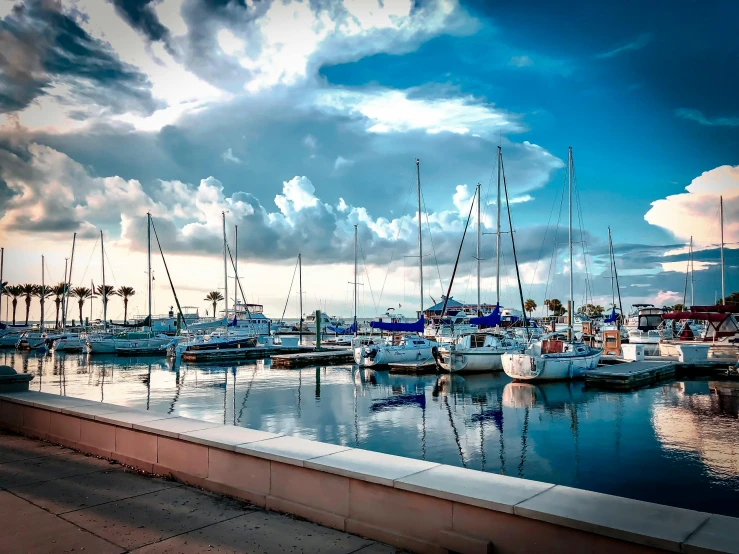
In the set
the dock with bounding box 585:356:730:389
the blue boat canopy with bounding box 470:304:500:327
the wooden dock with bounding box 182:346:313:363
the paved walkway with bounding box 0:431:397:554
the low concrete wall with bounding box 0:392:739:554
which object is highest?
the blue boat canopy with bounding box 470:304:500:327

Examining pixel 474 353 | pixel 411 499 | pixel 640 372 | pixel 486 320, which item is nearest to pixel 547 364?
pixel 640 372

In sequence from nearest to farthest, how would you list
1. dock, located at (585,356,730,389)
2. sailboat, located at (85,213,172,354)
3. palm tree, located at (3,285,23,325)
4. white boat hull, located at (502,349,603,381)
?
dock, located at (585,356,730,389)
white boat hull, located at (502,349,603,381)
sailboat, located at (85,213,172,354)
palm tree, located at (3,285,23,325)

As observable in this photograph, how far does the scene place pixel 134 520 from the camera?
5.82 metres

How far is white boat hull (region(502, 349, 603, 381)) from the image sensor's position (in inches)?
1216

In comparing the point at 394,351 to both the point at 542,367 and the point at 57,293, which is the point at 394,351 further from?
the point at 57,293

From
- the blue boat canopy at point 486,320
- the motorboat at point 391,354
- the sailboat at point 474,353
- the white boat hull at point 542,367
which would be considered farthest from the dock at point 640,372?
the motorboat at point 391,354

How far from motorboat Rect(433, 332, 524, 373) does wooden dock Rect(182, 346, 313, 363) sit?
66.7 ft

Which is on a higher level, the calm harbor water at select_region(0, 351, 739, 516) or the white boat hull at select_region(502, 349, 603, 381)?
the white boat hull at select_region(502, 349, 603, 381)

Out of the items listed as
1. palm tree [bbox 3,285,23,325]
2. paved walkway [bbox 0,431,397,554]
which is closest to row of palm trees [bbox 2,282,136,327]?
palm tree [bbox 3,285,23,325]

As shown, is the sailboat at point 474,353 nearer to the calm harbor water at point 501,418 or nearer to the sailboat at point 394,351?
the calm harbor water at point 501,418

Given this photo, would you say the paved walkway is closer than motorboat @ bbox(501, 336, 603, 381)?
Yes

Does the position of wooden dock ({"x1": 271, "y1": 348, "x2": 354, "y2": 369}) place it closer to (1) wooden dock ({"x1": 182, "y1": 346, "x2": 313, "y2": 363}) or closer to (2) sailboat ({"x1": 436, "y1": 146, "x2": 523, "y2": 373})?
(1) wooden dock ({"x1": 182, "y1": 346, "x2": 313, "y2": 363})

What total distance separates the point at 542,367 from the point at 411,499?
90.3 feet

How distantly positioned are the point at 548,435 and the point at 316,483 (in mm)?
13263
